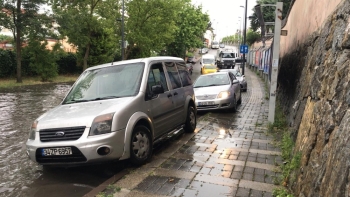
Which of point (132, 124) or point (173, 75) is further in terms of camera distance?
point (173, 75)

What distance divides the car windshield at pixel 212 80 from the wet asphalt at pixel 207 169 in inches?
153

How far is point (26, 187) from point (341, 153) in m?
4.19

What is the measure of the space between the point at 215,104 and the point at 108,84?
17.7ft

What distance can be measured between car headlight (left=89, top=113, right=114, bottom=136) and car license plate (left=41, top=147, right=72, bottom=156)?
396mm

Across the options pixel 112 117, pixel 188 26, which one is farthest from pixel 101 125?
pixel 188 26

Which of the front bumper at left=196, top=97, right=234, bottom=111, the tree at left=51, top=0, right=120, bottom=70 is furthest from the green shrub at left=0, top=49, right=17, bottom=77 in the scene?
the front bumper at left=196, top=97, right=234, bottom=111

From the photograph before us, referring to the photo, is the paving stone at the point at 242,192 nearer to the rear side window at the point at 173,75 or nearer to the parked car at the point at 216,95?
the rear side window at the point at 173,75

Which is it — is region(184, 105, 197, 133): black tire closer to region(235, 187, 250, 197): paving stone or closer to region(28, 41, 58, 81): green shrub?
region(235, 187, 250, 197): paving stone

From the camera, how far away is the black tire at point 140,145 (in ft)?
15.4

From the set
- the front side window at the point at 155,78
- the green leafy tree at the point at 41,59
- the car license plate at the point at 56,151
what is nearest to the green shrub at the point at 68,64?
the green leafy tree at the point at 41,59

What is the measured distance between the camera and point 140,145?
4.85 metres

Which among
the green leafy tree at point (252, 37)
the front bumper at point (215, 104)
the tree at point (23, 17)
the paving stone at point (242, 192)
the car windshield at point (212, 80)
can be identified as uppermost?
the green leafy tree at point (252, 37)

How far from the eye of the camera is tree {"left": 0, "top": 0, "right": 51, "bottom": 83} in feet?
67.5

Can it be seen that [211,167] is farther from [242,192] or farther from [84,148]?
[84,148]
